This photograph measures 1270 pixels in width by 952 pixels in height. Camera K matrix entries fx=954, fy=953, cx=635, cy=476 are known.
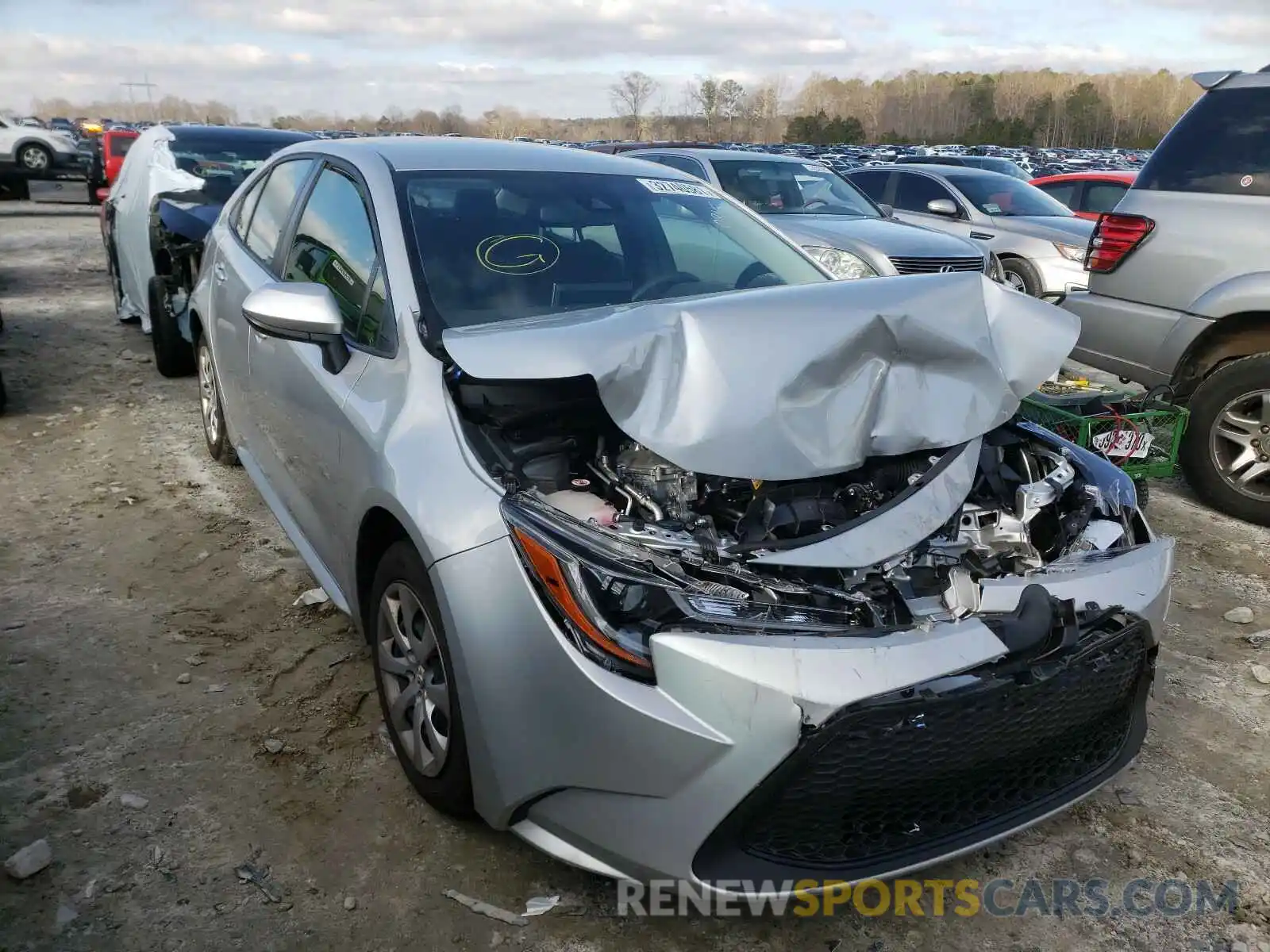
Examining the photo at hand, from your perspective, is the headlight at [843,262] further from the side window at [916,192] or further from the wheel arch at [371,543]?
the wheel arch at [371,543]

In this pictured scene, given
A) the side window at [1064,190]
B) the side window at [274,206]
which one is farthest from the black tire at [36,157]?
the side window at [274,206]

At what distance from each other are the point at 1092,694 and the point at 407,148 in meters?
2.81

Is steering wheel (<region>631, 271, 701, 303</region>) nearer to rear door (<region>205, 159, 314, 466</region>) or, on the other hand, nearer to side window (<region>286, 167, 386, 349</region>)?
side window (<region>286, 167, 386, 349</region>)

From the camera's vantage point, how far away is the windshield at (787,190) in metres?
8.95

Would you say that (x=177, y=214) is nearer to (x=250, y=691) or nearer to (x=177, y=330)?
(x=177, y=330)

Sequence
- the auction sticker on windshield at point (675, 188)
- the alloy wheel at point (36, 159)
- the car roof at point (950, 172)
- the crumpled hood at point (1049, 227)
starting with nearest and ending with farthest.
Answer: the auction sticker on windshield at point (675, 188) < the crumpled hood at point (1049, 227) < the car roof at point (950, 172) < the alloy wheel at point (36, 159)

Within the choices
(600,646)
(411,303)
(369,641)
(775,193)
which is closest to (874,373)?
(600,646)

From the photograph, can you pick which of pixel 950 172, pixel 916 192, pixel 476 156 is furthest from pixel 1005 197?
pixel 476 156

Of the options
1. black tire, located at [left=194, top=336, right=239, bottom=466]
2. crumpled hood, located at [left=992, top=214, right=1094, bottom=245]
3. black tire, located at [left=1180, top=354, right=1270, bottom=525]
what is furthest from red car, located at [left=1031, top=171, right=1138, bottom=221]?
black tire, located at [left=194, top=336, right=239, bottom=466]

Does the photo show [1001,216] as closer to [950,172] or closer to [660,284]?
[950,172]

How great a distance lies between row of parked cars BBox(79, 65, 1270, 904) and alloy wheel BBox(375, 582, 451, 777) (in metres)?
0.01

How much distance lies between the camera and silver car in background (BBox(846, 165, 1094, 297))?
9406 mm

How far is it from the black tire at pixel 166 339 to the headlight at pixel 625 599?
16.9ft

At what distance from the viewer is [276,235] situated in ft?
12.7
